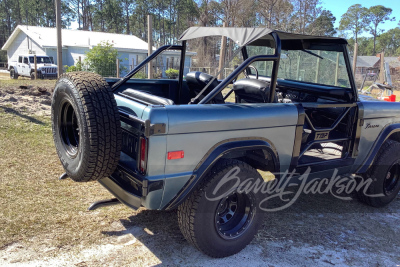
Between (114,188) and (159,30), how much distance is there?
58541 mm

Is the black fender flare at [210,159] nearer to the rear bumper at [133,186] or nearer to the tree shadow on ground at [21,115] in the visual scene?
the rear bumper at [133,186]

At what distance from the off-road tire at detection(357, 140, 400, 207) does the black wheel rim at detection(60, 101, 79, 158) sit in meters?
3.56

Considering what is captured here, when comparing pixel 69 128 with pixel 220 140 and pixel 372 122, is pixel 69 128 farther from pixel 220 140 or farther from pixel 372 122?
pixel 372 122

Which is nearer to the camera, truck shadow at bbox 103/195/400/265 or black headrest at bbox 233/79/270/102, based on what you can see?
truck shadow at bbox 103/195/400/265

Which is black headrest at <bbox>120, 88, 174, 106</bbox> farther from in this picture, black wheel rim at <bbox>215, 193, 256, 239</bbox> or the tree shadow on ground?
the tree shadow on ground

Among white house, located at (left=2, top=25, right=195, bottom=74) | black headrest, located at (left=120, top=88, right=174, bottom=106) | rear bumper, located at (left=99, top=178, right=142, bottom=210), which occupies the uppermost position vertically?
white house, located at (left=2, top=25, right=195, bottom=74)

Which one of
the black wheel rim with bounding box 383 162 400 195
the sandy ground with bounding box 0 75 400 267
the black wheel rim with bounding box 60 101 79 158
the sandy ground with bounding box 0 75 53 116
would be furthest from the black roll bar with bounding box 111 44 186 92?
the sandy ground with bounding box 0 75 53 116

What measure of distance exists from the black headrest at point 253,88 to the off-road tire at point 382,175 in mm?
1916

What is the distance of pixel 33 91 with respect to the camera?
986cm

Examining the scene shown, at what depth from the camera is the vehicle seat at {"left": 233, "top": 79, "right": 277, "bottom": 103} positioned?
11.3 ft

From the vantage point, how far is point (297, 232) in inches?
147

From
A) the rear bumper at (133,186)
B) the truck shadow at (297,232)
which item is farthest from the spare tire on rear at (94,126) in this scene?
the truck shadow at (297,232)

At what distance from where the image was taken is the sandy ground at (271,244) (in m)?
3.01

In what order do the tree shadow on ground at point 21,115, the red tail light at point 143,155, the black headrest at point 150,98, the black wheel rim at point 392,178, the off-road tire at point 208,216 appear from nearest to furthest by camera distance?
the red tail light at point 143,155 → the off-road tire at point 208,216 → the black headrest at point 150,98 → the black wheel rim at point 392,178 → the tree shadow on ground at point 21,115
